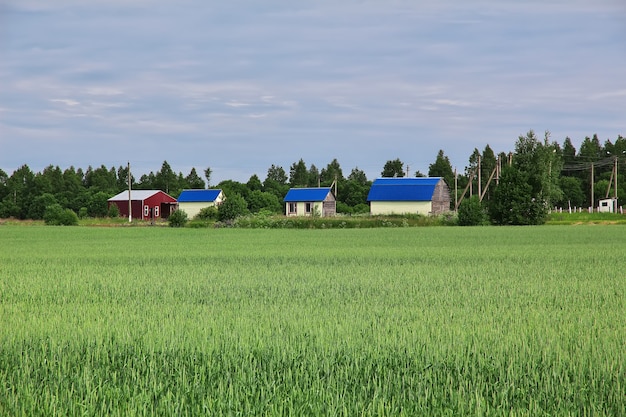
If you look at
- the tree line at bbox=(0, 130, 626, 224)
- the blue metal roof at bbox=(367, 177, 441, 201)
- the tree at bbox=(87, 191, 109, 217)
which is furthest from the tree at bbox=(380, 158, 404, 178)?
the tree at bbox=(87, 191, 109, 217)

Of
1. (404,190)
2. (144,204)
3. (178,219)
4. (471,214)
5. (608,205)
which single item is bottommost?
(178,219)

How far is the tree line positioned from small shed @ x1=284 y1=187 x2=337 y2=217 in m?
3.08

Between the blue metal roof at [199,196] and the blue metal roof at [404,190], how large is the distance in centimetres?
2061

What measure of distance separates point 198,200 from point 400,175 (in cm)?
3376

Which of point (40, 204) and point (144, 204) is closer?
point (144, 204)

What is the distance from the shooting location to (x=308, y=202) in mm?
84750

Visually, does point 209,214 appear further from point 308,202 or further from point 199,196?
point 199,196

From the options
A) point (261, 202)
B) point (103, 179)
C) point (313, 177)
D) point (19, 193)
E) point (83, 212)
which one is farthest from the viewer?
point (313, 177)

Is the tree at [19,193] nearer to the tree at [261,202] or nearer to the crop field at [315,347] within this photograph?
the tree at [261,202]

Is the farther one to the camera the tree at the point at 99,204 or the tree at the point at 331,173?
the tree at the point at 331,173

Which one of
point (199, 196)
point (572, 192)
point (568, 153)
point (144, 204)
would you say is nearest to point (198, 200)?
point (199, 196)

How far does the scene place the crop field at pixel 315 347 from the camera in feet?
18.8

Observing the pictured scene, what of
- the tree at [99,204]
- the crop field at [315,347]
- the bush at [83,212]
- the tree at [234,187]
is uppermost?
the tree at [234,187]

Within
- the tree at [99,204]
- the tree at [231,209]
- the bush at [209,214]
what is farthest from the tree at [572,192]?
the tree at [99,204]
